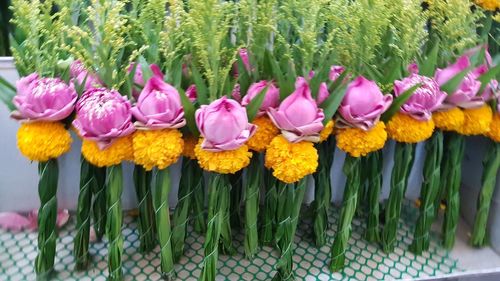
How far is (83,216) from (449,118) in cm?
60

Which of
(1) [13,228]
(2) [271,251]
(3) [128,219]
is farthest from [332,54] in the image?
(1) [13,228]

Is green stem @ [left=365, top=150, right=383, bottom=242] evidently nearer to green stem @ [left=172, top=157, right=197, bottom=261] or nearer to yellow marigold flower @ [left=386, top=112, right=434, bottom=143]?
yellow marigold flower @ [left=386, top=112, right=434, bottom=143]

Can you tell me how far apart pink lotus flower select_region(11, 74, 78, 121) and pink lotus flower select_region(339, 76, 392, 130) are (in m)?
0.38

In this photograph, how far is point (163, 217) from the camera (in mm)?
693

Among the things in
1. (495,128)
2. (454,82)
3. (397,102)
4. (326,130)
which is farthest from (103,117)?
(495,128)

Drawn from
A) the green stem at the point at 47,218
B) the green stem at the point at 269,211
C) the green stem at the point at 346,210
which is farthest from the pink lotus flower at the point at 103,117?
the green stem at the point at 346,210

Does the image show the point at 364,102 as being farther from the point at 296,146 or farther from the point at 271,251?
the point at 271,251

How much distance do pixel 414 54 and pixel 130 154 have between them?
0.48m

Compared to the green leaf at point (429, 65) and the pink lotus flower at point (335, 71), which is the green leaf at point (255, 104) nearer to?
the pink lotus flower at point (335, 71)

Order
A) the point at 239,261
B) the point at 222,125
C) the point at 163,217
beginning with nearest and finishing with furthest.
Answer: the point at 222,125 < the point at 163,217 < the point at 239,261

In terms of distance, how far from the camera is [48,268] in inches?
28.6

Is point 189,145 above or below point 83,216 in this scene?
above

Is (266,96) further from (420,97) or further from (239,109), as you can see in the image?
(420,97)

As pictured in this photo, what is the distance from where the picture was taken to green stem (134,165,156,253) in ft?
2.50
